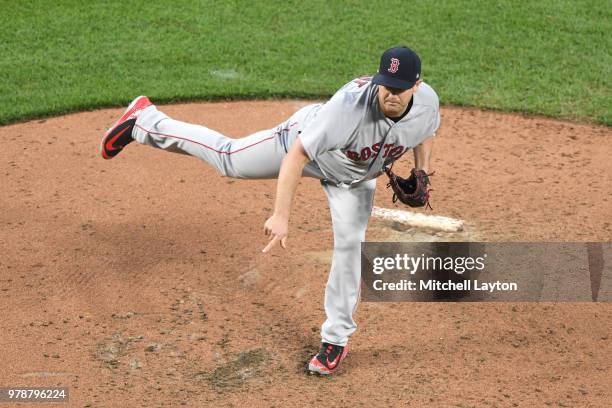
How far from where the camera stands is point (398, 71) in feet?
16.2

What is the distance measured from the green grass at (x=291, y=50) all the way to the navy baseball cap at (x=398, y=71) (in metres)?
4.33

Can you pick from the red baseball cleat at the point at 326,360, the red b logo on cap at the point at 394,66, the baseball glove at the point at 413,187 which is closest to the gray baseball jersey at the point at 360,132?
the baseball glove at the point at 413,187

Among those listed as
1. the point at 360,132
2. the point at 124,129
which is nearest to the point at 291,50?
the point at 124,129

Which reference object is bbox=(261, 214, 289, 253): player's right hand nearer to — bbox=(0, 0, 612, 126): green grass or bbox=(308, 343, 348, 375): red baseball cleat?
bbox=(308, 343, 348, 375): red baseball cleat

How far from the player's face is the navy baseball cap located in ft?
0.14

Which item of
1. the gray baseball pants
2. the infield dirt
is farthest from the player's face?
the infield dirt

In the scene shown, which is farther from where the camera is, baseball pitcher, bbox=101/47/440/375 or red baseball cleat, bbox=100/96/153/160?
red baseball cleat, bbox=100/96/153/160

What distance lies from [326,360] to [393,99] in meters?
1.48

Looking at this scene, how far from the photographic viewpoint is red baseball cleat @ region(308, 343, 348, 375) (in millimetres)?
5508

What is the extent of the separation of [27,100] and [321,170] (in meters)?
4.59

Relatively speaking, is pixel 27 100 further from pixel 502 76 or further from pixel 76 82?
pixel 502 76

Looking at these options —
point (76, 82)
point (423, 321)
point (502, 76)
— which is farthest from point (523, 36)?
point (423, 321)

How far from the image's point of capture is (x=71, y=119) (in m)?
8.87

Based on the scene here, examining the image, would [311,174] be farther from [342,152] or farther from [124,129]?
[124,129]
